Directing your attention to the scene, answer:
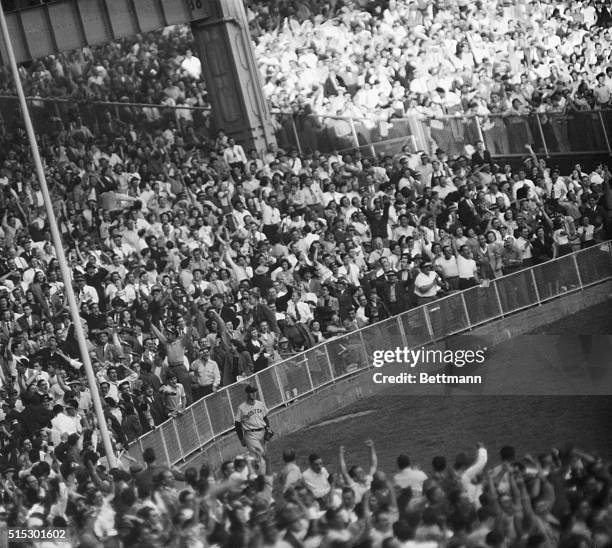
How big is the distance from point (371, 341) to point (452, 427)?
2.17m

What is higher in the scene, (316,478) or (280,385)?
(280,385)

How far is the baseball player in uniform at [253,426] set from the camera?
22.0 metres

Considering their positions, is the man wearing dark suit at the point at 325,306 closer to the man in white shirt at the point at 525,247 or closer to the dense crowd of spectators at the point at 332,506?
the man in white shirt at the point at 525,247

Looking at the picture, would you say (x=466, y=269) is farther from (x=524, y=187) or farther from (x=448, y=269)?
(x=524, y=187)

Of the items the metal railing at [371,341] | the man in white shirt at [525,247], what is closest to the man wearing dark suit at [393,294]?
the metal railing at [371,341]

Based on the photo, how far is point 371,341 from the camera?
25.0 m

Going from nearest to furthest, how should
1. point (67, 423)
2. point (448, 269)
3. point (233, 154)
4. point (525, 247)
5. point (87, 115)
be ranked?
point (67, 423) → point (448, 269) → point (525, 247) → point (233, 154) → point (87, 115)

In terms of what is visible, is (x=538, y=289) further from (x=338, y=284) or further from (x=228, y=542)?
(x=228, y=542)

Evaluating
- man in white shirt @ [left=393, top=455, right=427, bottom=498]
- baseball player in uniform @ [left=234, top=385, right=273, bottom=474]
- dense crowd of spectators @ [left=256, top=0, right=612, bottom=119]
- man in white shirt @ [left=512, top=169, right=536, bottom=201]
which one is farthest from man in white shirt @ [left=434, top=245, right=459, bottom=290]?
man in white shirt @ [left=393, top=455, right=427, bottom=498]

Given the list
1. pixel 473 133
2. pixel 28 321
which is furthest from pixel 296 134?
pixel 28 321

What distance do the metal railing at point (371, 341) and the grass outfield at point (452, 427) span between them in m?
0.70

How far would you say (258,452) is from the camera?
2191 cm

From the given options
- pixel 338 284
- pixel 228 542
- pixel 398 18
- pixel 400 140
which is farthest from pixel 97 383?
pixel 398 18

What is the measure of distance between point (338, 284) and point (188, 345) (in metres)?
3.09
